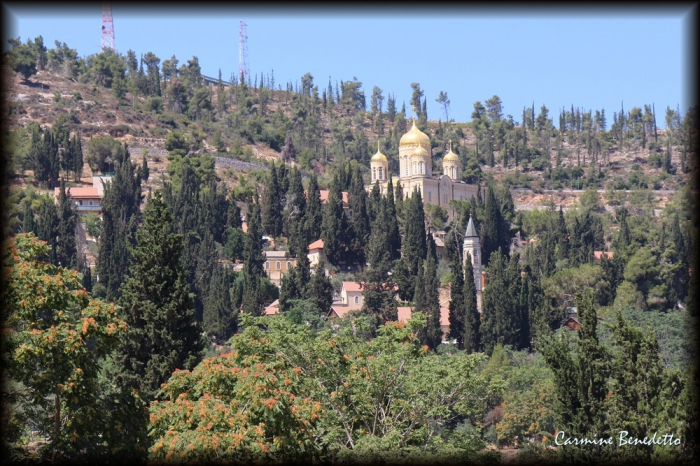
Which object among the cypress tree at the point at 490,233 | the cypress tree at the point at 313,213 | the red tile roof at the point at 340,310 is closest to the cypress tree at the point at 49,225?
the cypress tree at the point at 313,213

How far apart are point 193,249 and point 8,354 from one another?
4657 cm

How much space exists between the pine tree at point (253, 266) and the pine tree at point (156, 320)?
78.7ft

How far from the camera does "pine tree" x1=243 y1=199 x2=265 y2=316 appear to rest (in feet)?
191

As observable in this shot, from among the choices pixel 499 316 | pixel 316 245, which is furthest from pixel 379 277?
pixel 316 245

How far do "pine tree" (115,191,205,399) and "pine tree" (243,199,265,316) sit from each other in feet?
78.7

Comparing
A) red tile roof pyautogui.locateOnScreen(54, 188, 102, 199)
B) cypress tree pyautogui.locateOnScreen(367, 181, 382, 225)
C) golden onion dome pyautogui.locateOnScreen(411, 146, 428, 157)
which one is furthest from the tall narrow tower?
red tile roof pyautogui.locateOnScreen(54, 188, 102, 199)

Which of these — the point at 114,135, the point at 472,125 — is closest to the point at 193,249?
the point at 114,135

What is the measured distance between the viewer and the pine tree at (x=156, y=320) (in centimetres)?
3077

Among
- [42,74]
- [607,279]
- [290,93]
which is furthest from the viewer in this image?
[290,93]

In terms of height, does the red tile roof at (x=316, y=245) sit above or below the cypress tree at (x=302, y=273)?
above

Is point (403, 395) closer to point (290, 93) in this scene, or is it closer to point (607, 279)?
point (607, 279)

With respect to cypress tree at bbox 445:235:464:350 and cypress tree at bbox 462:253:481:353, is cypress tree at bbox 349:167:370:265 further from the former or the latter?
cypress tree at bbox 462:253:481:353

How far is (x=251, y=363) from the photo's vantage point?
23641mm

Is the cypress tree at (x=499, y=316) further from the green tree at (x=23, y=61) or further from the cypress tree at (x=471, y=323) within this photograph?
the green tree at (x=23, y=61)
